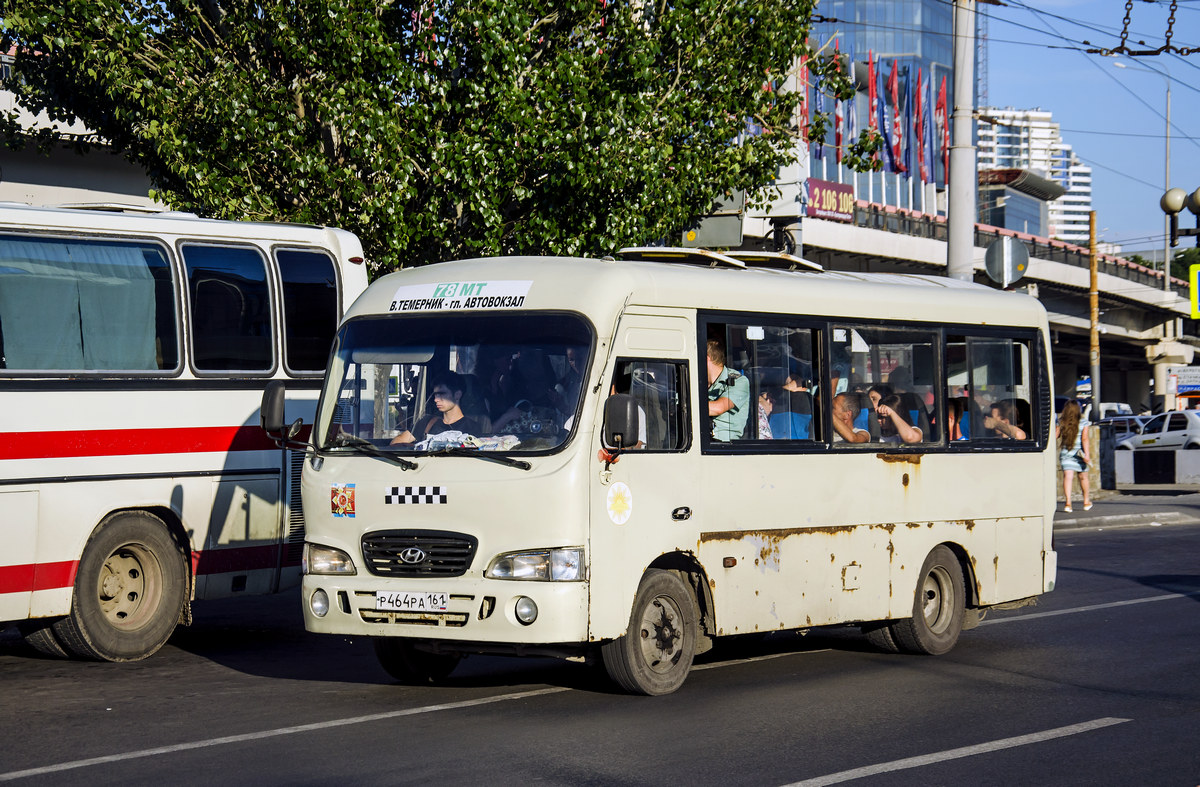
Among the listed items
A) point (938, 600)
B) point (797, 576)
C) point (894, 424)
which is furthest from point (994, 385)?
point (797, 576)

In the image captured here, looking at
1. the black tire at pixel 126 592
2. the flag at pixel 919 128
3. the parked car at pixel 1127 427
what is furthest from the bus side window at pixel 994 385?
the flag at pixel 919 128

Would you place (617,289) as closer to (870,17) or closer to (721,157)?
(721,157)

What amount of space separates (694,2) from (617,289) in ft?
34.0

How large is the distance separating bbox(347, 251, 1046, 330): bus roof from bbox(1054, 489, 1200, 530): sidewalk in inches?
548

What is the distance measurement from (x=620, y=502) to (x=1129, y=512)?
19775mm

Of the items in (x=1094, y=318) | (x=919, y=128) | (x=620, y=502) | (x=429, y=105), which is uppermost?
(x=919, y=128)

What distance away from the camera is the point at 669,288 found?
941 cm

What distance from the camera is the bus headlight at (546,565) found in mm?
8508

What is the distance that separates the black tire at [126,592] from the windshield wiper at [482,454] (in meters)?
3.22

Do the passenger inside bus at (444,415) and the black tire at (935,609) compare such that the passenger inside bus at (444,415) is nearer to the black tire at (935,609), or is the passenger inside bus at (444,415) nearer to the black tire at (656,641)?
the black tire at (656,641)

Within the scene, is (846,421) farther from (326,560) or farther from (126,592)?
(126,592)

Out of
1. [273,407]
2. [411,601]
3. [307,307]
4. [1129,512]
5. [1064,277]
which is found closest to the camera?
[411,601]

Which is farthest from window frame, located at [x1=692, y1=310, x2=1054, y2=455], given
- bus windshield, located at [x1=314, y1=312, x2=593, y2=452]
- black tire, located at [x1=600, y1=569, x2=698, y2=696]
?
bus windshield, located at [x1=314, y1=312, x2=593, y2=452]

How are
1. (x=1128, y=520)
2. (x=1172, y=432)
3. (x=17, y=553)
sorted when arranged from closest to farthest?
(x=17, y=553) → (x=1128, y=520) → (x=1172, y=432)
